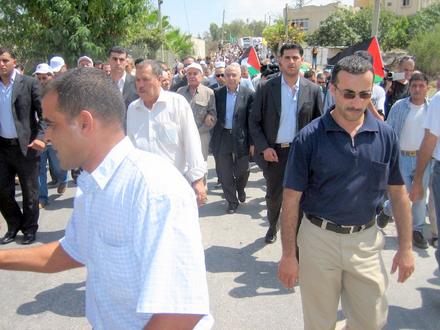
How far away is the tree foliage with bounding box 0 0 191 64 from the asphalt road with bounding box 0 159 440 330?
8369 mm

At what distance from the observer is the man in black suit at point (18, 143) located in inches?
194

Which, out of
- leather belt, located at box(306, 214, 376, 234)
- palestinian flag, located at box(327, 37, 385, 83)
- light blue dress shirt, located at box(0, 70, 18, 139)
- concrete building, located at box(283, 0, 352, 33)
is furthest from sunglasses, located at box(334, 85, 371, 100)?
concrete building, located at box(283, 0, 352, 33)

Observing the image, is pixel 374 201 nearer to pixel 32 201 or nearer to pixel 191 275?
pixel 191 275

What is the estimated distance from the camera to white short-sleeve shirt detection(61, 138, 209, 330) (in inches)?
47.6

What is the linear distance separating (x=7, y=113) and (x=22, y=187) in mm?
839

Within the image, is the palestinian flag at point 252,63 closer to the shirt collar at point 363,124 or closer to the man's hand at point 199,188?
the man's hand at point 199,188

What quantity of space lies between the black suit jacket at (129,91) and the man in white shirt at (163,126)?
1.56 metres

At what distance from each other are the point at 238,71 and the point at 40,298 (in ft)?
13.3

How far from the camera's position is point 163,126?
12.3ft

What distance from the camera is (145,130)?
12.4 ft

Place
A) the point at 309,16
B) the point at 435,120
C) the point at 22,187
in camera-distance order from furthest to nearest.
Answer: the point at 309,16 < the point at 22,187 < the point at 435,120

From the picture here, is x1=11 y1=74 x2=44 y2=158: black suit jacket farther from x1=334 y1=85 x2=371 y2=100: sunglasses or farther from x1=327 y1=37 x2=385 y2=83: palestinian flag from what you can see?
x1=327 y1=37 x2=385 y2=83: palestinian flag

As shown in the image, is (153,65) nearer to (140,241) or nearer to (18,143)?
(18,143)

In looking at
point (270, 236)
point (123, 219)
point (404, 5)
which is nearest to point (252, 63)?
point (270, 236)
